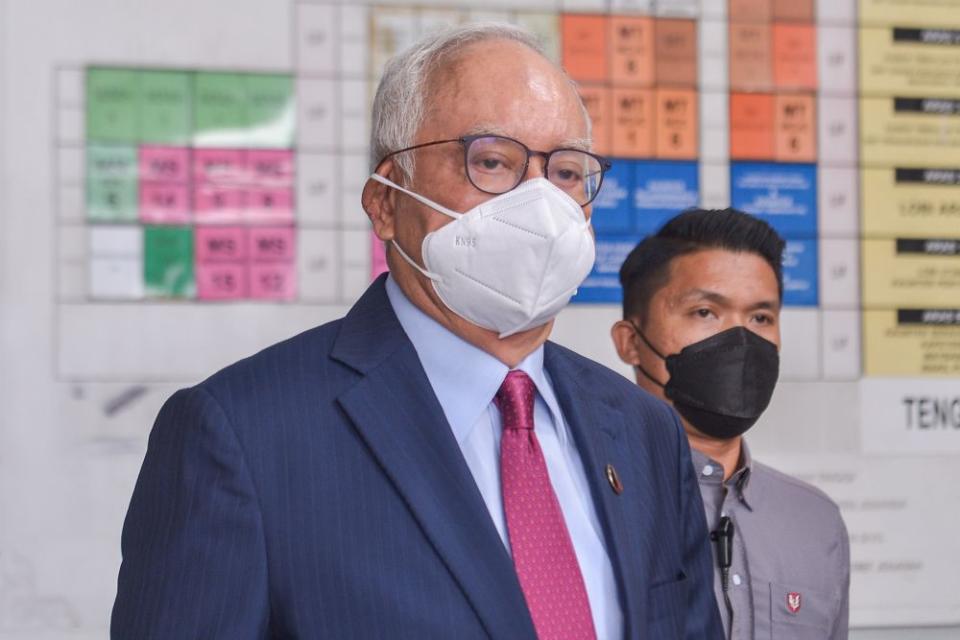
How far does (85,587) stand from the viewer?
183 centimetres

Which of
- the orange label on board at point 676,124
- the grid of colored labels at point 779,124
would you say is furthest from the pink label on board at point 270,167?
the grid of colored labels at point 779,124

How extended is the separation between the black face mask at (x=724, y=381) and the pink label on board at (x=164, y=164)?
85 cm

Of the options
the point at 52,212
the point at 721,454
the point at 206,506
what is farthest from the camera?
the point at 52,212

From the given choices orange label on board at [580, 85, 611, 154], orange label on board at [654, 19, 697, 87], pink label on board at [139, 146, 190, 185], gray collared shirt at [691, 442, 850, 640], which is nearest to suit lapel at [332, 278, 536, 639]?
gray collared shirt at [691, 442, 850, 640]

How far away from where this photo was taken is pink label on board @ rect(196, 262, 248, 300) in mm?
1895

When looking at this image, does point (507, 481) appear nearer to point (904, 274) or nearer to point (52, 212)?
point (52, 212)

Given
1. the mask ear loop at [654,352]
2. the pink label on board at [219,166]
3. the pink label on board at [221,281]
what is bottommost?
the mask ear loop at [654,352]

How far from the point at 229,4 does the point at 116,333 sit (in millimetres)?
572

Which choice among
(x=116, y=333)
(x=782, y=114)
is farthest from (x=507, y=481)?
(x=782, y=114)

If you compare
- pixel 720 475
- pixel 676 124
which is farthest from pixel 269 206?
pixel 720 475

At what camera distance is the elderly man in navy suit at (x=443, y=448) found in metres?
0.91

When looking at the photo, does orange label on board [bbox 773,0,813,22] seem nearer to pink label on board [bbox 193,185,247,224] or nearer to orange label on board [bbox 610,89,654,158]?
orange label on board [bbox 610,89,654,158]

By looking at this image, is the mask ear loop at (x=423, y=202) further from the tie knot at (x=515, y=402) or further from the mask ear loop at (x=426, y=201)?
the tie knot at (x=515, y=402)

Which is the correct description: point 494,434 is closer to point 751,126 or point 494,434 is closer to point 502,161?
point 502,161
